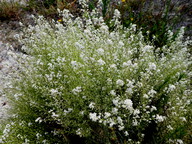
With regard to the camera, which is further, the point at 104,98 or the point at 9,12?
the point at 9,12

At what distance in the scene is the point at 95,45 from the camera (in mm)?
2494

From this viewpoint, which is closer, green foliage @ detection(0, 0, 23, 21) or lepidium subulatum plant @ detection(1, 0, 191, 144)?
lepidium subulatum plant @ detection(1, 0, 191, 144)

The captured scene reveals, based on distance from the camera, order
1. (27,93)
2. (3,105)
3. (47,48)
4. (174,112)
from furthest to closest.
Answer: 1. (3,105)
2. (47,48)
3. (27,93)
4. (174,112)

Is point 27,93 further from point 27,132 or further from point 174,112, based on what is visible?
point 174,112

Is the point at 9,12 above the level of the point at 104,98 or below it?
above

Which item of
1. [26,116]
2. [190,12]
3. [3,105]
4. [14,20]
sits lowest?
[26,116]

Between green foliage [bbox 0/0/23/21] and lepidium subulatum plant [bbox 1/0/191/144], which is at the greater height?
green foliage [bbox 0/0/23/21]

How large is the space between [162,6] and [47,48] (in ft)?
11.1

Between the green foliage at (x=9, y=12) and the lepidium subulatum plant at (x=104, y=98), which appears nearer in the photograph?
the lepidium subulatum plant at (x=104, y=98)

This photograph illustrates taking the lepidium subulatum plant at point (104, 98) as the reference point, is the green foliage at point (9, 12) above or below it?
→ above

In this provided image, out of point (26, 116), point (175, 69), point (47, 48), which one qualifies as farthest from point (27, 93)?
point (175, 69)

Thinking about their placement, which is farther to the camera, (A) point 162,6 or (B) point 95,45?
(A) point 162,6

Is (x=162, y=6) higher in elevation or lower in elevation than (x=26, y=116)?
higher

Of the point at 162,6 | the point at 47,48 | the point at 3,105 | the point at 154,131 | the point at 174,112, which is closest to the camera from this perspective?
the point at 174,112
